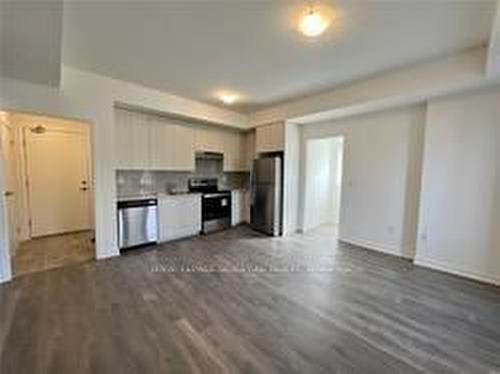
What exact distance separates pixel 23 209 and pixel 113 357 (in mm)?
4521

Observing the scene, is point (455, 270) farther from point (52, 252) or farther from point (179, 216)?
point (52, 252)

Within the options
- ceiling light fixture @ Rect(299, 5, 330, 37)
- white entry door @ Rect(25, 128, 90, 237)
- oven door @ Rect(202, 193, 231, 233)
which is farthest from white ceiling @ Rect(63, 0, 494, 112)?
oven door @ Rect(202, 193, 231, 233)

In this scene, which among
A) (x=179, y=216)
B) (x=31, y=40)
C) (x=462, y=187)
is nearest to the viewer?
(x=31, y=40)

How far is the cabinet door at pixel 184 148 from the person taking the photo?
5.29 metres

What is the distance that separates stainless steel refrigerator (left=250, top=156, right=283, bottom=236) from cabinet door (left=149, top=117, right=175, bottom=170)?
1.90 metres

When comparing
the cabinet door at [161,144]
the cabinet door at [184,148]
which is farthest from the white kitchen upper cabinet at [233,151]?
the cabinet door at [161,144]

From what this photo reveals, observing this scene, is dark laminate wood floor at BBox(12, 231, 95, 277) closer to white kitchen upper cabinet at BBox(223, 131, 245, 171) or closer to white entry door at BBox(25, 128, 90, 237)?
white entry door at BBox(25, 128, 90, 237)

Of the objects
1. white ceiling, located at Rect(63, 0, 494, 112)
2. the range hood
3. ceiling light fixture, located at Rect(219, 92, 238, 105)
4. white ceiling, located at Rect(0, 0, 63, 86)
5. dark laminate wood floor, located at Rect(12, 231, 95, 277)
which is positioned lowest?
dark laminate wood floor, located at Rect(12, 231, 95, 277)

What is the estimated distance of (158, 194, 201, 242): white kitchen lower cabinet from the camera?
4.92 metres

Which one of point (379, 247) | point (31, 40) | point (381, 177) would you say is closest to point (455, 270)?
point (379, 247)

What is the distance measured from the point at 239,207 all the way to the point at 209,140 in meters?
1.84

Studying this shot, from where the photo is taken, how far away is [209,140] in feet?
19.5

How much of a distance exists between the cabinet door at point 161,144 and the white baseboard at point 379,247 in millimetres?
3804

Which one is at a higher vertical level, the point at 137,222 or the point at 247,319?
the point at 137,222
